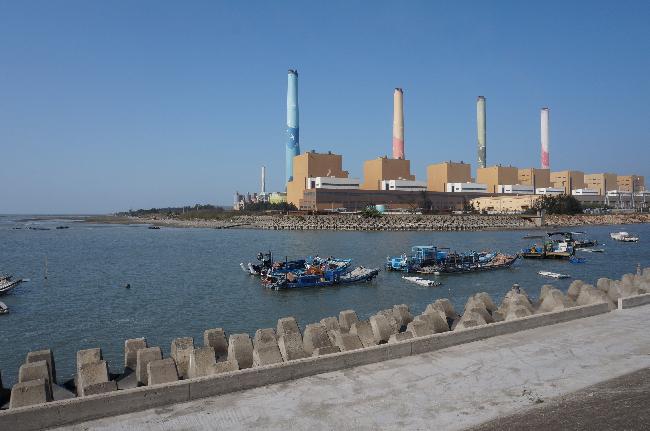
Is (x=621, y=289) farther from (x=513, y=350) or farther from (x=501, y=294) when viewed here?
(x=501, y=294)

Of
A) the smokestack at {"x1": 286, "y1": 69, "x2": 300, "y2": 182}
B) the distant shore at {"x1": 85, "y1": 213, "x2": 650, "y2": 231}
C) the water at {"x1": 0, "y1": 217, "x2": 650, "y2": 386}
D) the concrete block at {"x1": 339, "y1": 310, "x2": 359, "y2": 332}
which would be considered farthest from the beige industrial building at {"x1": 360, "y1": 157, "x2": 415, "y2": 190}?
the concrete block at {"x1": 339, "y1": 310, "x2": 359, "y2": 332}

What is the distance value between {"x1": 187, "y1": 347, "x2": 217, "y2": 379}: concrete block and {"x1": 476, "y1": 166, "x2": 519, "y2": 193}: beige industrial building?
143m

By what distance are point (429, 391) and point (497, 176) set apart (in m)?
145

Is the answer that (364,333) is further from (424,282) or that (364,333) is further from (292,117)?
(292,117)

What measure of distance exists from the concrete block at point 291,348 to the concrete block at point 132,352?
8.34ft

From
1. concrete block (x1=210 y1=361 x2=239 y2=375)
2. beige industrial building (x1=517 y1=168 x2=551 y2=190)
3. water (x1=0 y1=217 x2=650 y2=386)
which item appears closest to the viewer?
concrete block (x1=210 y1=361 x2=239 y2=375)

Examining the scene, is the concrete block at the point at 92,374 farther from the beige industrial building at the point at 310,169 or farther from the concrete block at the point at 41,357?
the beige industrial building at the point at 310,169

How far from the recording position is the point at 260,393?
6.79 m

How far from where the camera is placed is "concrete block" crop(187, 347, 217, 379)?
7479 millimetres

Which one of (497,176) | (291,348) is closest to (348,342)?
(291,348)

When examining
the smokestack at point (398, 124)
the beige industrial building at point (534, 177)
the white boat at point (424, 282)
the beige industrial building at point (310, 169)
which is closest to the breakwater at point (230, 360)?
the white boat at point (424, 282)

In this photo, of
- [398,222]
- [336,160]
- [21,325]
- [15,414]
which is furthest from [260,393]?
[336,160]

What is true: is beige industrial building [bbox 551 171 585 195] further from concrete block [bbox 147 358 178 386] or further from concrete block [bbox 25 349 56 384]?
concrete block [bbox 25 349 56 384]

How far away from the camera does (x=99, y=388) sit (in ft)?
22.4
